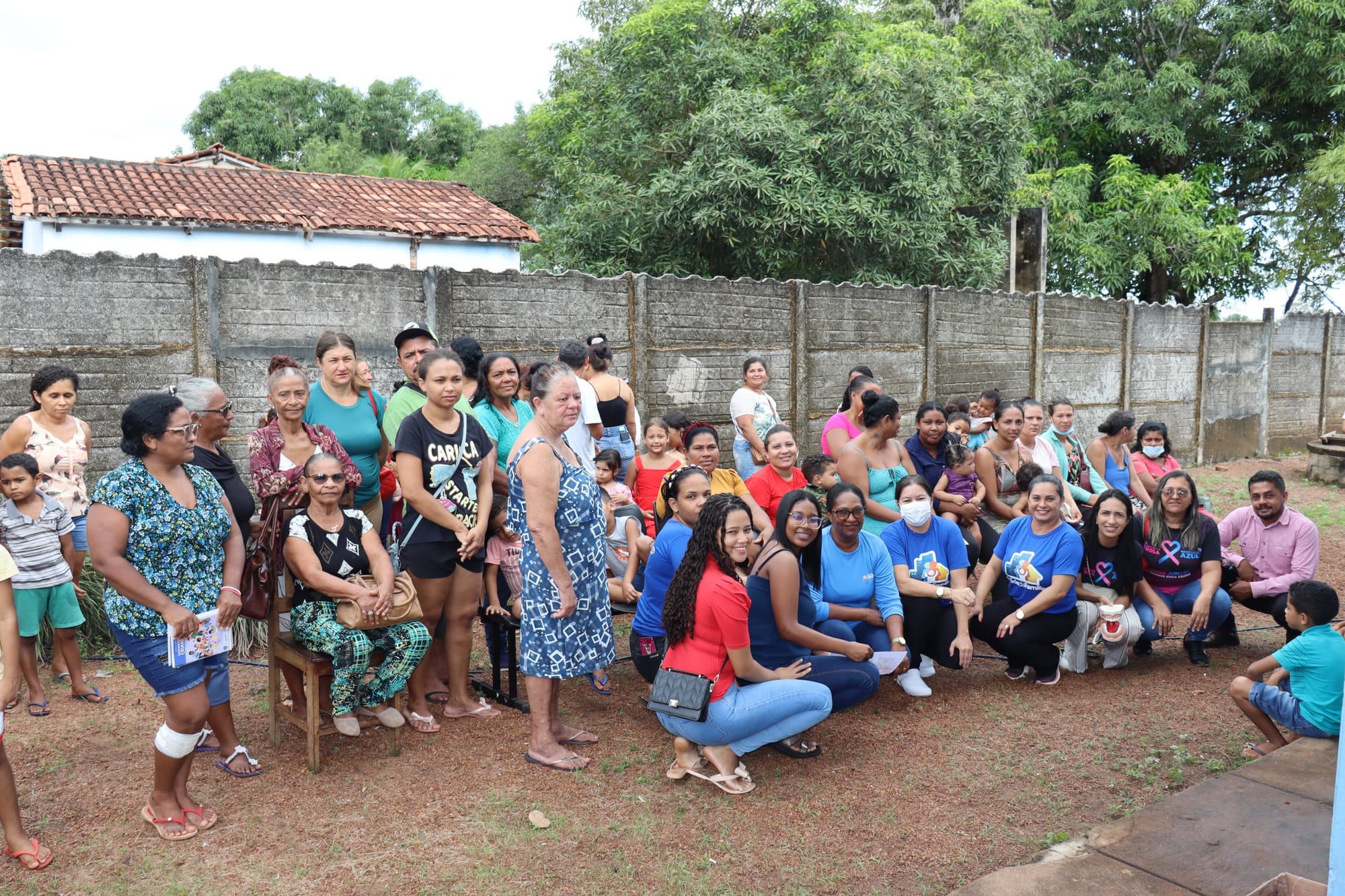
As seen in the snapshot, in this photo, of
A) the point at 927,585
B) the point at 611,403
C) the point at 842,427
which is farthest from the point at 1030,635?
the point at 611,403

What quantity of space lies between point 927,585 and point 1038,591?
0.71 metres

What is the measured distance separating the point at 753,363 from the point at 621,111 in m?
9.03

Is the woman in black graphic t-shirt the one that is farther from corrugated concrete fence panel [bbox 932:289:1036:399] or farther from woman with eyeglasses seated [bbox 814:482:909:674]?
corrugated concrete fence panel [bbox 932:289:1036:399]

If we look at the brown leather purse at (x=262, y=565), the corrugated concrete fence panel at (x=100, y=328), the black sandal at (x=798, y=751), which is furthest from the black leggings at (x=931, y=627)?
the corrugated concrete fence panel at (x=100, y=328)

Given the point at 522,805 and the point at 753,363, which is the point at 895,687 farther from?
the point at 753,363

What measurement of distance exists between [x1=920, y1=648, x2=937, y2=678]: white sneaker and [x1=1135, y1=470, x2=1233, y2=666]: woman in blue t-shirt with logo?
54.3 inches

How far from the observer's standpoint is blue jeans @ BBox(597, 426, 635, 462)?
7.01 metres

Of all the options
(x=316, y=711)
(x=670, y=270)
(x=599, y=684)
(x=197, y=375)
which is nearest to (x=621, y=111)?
(x=670, y=270)

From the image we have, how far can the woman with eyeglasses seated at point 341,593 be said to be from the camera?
4426 mm

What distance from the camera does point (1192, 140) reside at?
21156 mm

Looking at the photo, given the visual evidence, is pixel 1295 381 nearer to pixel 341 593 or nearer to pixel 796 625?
pixel 796 625

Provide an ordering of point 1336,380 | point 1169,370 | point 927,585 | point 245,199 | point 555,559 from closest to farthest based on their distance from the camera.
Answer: point 555,559 → point 927,585 → point 1169,370 → point 245,199 → point 1336,380

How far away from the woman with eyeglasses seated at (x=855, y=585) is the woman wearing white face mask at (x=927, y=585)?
0.15 metres

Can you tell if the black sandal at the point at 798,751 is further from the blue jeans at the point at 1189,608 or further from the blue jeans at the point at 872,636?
the blue jeans at the point at 1189,608
